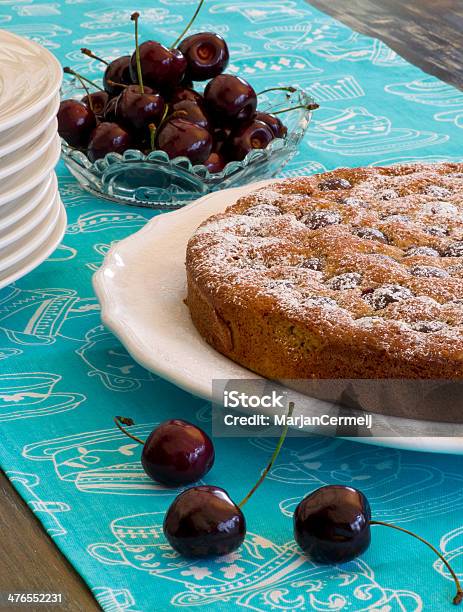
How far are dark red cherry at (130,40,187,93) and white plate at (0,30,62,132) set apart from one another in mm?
257

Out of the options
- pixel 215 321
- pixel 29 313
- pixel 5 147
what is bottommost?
pixel 29 313

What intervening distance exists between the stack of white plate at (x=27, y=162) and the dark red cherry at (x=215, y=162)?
329 millimetres

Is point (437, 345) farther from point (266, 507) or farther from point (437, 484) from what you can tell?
point (266, 507)

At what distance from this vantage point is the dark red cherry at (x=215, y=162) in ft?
5.58

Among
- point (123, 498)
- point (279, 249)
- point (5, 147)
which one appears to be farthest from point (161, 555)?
point (5, 147)

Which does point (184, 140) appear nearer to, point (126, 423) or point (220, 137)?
point (220, 137)

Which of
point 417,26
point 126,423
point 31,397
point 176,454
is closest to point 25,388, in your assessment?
point 31,397

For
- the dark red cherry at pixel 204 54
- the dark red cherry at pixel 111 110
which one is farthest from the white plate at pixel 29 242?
the dark red cherry at pixel 204 54

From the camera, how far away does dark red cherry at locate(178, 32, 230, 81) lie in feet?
5.90

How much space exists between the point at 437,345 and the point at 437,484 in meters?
0.15

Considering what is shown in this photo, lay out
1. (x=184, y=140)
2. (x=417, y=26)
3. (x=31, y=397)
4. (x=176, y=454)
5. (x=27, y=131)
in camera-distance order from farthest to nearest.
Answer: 1. (x=417, y=26)
2. (x=184, y=140)
3. (x=27, y=131)
4. (x=31, y=397)
5. (x=176, y=454)

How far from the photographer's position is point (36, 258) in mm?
1389

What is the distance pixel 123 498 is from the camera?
3.37 feet

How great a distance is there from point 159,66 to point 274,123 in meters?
0.24
